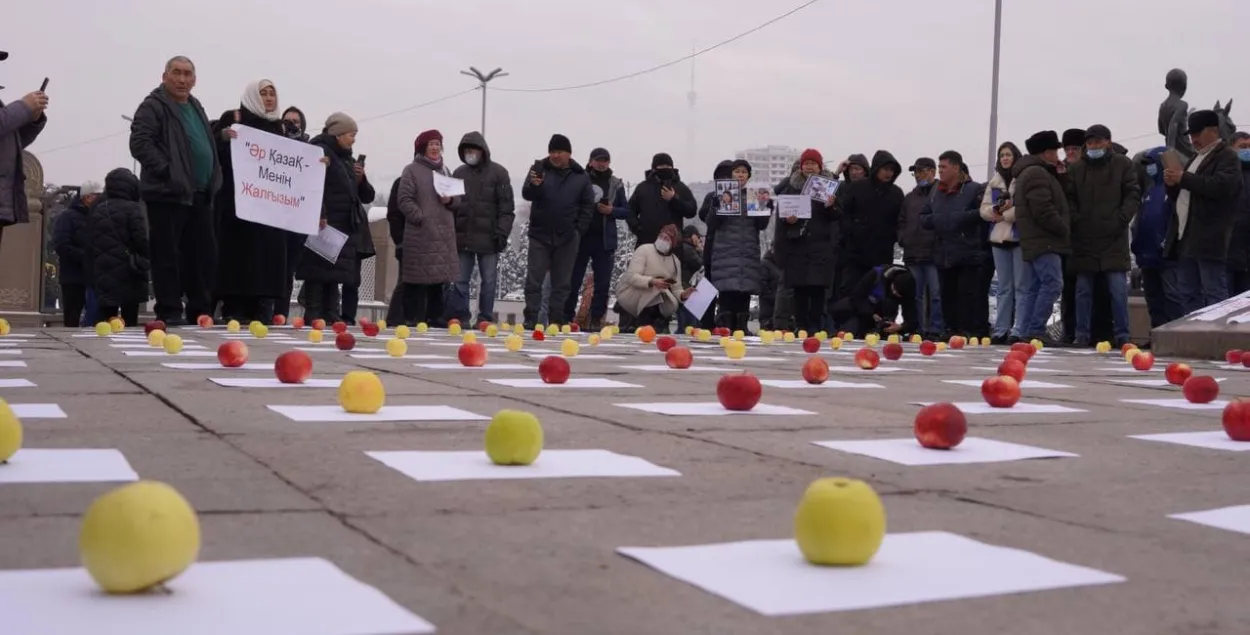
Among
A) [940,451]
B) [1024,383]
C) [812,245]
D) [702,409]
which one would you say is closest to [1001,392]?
[702,409]

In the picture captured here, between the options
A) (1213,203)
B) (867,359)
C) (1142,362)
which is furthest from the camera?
(1213,203)

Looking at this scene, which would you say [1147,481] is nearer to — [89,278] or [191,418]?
[191,418]

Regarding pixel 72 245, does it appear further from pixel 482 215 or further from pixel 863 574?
pixel 863 574

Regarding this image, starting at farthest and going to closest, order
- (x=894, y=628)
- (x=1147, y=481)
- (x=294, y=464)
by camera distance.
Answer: (x=1147, y=481)
(x=294, y=464)
(x=894, y=628)

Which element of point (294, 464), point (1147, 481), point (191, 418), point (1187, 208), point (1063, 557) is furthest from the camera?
point (1187, 208)

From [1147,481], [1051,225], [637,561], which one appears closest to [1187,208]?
[1051,225]

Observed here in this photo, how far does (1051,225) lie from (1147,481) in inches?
329

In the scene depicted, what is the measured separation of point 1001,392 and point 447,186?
25.8 feet

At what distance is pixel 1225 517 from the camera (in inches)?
96.1

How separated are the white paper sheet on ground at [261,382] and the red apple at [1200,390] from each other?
3.13 m

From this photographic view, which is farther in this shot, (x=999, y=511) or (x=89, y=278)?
(x=89, y=278)

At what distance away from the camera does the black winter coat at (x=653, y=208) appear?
1322cm

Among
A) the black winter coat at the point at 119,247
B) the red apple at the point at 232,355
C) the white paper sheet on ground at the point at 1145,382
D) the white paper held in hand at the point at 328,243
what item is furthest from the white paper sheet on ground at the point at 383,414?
the white paper held in hand at the point at 328,243

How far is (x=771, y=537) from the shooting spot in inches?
83.1
